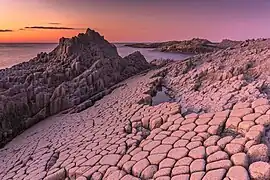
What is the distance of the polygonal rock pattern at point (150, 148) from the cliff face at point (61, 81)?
2018 millimetres

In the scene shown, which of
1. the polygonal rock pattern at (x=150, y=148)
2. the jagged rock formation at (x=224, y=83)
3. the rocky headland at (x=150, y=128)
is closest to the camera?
the polygonal rock pattern at (x=150, y=148)

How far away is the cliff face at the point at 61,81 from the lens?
840 centimetres

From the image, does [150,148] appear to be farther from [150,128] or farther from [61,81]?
[61,81]

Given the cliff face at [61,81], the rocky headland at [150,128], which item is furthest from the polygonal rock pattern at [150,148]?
the cliff face at [61,81]

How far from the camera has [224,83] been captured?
5.91 meters

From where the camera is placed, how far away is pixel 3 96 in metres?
8.39

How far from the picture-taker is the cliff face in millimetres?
8398

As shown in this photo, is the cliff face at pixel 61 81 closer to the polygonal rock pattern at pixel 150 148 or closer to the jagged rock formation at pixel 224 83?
the polygonal rock pattern at pixel 150 148

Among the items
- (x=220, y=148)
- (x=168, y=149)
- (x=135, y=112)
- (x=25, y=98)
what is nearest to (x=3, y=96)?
(x=25, y=98)

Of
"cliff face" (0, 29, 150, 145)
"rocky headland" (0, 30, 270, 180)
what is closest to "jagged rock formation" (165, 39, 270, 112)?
"rocky headland" (0, 30, 270, 180)

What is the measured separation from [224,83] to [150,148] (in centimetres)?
251

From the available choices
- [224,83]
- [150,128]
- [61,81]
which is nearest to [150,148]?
[150,128]

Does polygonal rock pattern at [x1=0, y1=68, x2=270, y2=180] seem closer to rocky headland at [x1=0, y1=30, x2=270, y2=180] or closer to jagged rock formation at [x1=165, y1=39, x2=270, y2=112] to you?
rocky headland at [x1=0, y1=30, x2=270, y2=180]

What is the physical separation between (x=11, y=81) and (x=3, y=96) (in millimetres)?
1454
